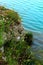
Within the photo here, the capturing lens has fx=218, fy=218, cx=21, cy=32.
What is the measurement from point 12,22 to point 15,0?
29639mm

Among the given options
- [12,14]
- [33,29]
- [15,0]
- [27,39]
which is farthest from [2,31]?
[15,0]

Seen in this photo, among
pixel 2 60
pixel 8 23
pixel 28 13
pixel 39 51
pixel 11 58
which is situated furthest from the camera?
pixel 28 13

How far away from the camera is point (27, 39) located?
2223cm

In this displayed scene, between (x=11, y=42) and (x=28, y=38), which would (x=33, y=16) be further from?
(x=11, y=42)

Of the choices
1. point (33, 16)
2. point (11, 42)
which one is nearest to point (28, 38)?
point (11, 42)

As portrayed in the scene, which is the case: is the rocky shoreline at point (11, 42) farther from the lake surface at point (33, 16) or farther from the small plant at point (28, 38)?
the small plant at point (28, 38)

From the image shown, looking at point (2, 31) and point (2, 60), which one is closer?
point (2, 60)

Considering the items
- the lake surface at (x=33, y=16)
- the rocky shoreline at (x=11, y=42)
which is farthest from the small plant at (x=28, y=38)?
the rocky shoreline at (x=11, y=42)

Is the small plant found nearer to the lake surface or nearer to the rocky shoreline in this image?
the lake surface

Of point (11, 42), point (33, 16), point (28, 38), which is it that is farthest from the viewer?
point (33, 16)

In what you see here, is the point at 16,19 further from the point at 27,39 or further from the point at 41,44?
the point at 41,44

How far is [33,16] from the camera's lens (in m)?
34.7

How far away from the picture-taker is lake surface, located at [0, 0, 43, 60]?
23550mm

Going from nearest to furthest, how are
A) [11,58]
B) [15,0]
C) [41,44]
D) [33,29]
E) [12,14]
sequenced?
[11,58]
[12,14]
[41,44]
[33,29]
[15,0]
